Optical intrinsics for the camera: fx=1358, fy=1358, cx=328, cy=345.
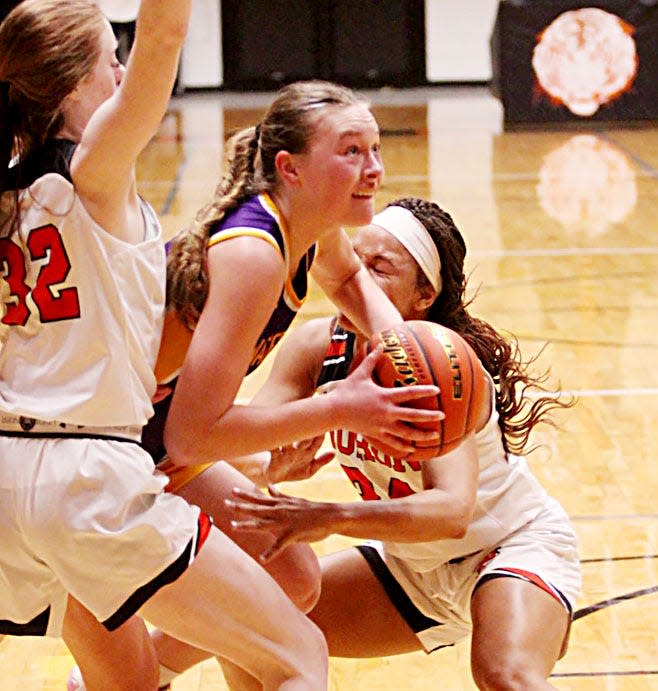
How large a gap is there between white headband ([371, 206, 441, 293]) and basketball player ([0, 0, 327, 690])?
94cm

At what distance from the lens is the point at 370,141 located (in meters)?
2.77

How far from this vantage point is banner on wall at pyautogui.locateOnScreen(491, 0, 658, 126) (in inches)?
571

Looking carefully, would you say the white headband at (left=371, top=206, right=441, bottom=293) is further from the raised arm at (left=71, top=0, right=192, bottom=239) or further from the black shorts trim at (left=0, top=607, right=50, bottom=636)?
the black shorts trim at (left=0, top=607, right=50, bottom=636)

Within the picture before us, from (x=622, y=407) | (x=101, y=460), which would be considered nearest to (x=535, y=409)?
(x=101, y=460)

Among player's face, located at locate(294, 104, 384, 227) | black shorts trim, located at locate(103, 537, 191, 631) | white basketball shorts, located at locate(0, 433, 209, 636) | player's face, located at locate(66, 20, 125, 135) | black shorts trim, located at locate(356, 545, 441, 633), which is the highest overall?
player's face, located at locate(66, 20, 125, 135)

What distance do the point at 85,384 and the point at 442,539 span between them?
3.23 feet

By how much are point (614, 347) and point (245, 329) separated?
4415 millimetres

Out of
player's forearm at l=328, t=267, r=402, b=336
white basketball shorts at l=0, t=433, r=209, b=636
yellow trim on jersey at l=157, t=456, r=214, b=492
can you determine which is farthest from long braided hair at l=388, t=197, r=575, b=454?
white basketball shorts at l=0, t=433, r=209, b=636

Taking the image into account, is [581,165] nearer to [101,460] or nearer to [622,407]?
[622,407]

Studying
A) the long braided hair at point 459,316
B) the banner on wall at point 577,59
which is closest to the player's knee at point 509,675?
the long braided hair at point 459,316

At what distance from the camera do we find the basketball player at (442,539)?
9.90ft

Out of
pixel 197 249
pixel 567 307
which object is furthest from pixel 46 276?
pixel 567 307

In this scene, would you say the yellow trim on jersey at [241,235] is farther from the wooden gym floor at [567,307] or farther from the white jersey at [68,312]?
the wooden gym floor at [567,307]

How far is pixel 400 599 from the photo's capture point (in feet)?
11.1
